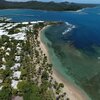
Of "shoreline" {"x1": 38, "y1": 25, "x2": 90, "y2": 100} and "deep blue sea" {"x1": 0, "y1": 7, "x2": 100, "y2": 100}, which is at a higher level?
"shoreline" {"x1": 38, "y1": 25, "x2": 90, "y2": 100}

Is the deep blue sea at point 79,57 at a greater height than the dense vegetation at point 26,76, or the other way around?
the dense vegetation at point 26,76

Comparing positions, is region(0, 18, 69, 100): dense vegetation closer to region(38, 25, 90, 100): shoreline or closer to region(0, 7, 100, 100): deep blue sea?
region(38, 25, 90, 100): shoreline

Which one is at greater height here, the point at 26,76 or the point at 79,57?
the point at 26,76

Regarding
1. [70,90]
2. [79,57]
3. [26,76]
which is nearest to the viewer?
[70,90]

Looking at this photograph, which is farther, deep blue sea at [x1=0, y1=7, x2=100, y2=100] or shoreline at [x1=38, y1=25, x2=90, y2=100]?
deep blue sea at [x1=0, y1=7, x2=100, y2=100]

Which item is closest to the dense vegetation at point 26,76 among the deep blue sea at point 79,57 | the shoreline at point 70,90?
the shoreline at point 70,90

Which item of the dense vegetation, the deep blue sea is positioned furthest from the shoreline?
the deep blue sea

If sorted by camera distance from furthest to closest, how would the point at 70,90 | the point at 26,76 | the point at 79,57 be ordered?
the point at 79,57
the point at 26,76
the point at 70,90

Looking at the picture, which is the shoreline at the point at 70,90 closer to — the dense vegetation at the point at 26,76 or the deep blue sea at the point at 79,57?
the dense vegetation at the point at 26,76

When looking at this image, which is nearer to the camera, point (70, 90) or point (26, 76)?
point (70, 90)

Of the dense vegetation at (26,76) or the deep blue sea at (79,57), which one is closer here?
the dense vegetation at (26,76)

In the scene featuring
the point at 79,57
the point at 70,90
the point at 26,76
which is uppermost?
the point at 26,76

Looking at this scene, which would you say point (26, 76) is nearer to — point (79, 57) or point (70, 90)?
point (70, 90)

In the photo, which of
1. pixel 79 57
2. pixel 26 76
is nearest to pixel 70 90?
pixel 26 76
